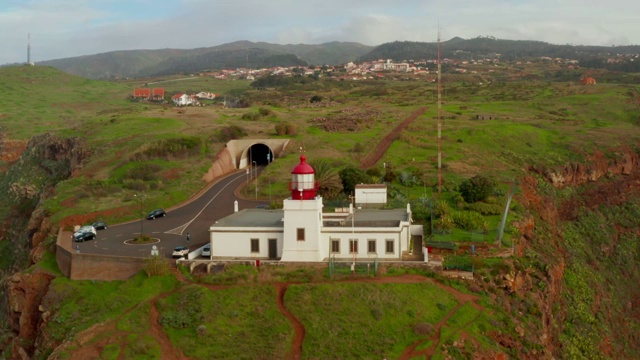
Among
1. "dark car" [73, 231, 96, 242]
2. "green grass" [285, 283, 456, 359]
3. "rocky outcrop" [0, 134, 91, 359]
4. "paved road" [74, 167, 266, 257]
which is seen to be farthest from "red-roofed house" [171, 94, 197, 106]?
"green grass" [285, 283, 456, 359]

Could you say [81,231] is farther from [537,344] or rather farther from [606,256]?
[606,256]

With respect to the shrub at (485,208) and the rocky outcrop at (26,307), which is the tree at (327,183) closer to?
the shrub at (485,208)

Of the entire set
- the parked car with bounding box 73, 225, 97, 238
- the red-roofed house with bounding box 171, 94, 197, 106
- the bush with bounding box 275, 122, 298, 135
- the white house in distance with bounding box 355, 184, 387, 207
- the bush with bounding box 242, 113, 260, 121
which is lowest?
the parked car with bounding box 73, 225, 97, 238

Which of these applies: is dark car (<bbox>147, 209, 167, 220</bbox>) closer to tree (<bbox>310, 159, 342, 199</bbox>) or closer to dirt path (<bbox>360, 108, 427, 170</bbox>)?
tree (<bbox>310, 159, 342, 199</bbox>)

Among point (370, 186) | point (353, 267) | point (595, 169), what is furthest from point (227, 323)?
point (595, 169)

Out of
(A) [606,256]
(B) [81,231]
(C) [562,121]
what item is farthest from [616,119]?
(B) [81,231]

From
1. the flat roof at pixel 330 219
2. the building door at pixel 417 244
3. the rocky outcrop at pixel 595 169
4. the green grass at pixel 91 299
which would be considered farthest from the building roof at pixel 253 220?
the rocky outcrop at pixel 595 169
